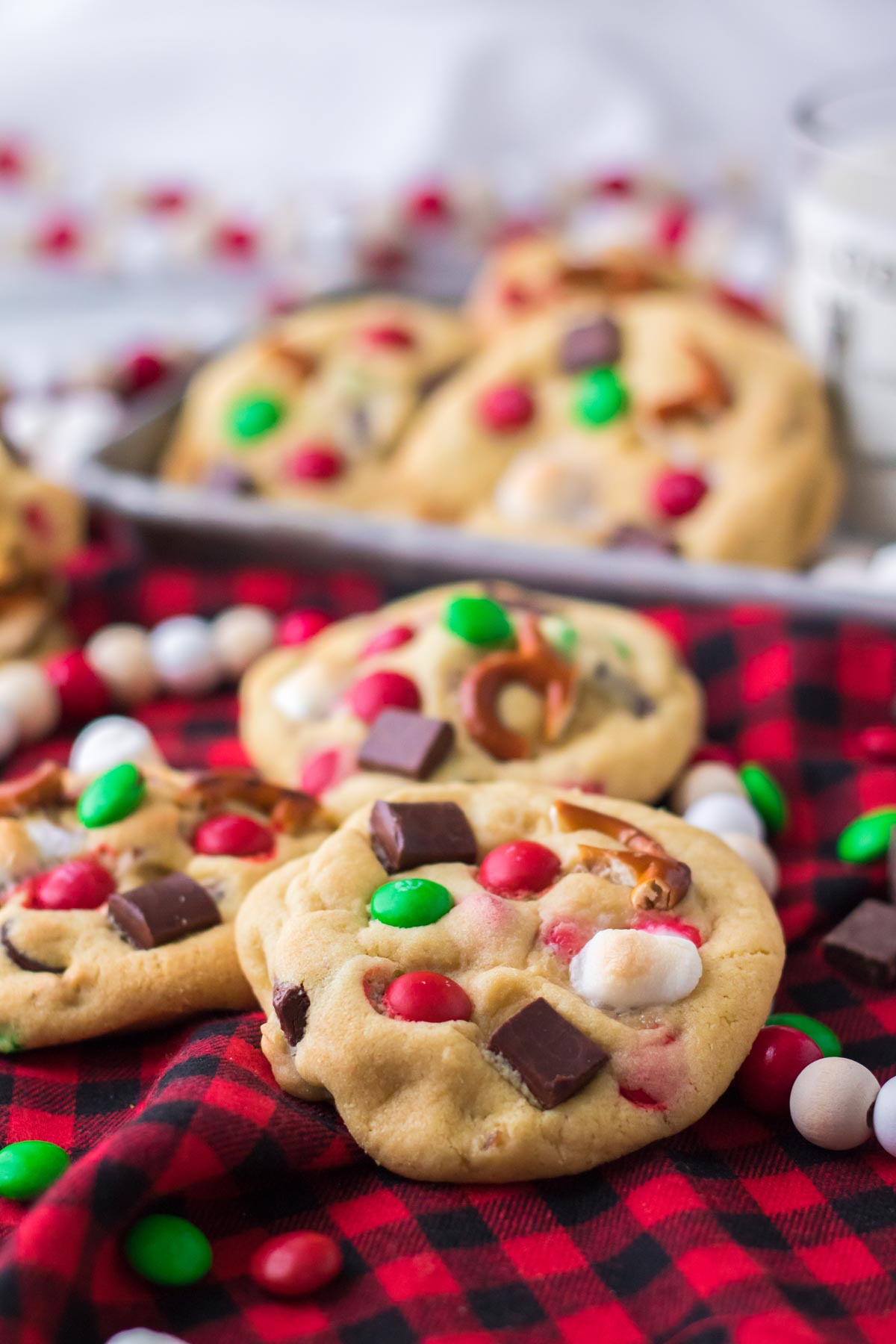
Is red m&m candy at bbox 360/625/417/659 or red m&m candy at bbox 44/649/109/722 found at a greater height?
red m&m candy at bbox 360/625/417/659

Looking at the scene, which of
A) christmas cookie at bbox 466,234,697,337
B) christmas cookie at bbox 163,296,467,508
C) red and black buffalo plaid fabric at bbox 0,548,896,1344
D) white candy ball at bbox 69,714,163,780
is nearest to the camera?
red and black buffalo plaid fabric at bbox 0,548,896,1344

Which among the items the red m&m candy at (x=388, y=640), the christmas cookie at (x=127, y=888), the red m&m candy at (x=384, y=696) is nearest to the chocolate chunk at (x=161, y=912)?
the christmas cookie at (x=127, y=888)

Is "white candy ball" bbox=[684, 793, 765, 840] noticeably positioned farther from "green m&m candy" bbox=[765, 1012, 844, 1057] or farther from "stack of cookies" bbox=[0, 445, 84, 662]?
"stack of cookies" bbox=[0, 445, 84, 662]

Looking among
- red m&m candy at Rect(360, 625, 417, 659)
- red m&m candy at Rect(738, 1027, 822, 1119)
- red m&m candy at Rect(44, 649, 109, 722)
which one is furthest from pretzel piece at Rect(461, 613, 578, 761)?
red m&m candy at Rect(44, 649, 109, 722)

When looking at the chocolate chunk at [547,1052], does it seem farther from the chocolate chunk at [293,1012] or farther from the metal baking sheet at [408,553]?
the metal baking sheet at [408,553]

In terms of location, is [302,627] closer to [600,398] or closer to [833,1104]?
[600,398]

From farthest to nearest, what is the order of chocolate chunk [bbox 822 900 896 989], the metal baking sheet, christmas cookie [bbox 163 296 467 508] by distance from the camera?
christmas cookie [bbox 163 296 467 508]
the metal baking sheet
chocolate chunk [bbox 822 900 896 989]

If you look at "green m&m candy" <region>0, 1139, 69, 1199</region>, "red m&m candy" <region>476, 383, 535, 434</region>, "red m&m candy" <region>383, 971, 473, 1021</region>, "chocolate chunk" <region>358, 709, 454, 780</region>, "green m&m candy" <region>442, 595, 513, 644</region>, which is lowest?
"green m&m candy" <region>0, 1139, 69, 1199</region>

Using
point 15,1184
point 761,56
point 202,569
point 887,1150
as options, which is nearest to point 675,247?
point 761,56

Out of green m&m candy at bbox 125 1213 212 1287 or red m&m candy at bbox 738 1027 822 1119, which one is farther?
red m&m candy at bbox 738 1027 822 1119
